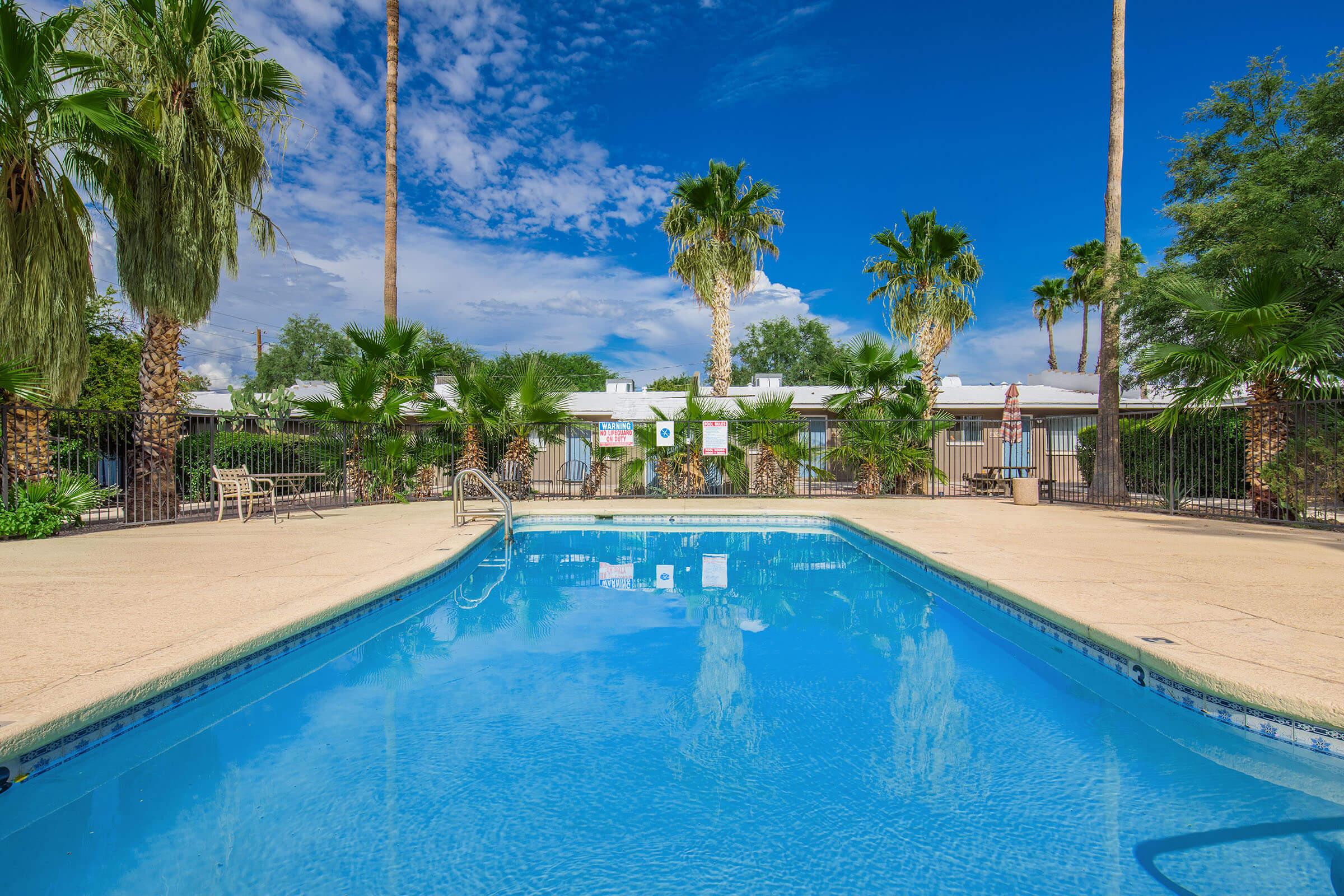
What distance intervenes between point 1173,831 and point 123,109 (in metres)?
13.9

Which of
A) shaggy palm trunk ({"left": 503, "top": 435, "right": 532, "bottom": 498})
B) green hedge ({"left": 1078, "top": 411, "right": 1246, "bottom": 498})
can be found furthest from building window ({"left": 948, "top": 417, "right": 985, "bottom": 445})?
shaggy palm trunk ({"left": 503, "top": 435, "right": 532, "bottom": 498})

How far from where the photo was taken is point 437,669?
4.82 metres

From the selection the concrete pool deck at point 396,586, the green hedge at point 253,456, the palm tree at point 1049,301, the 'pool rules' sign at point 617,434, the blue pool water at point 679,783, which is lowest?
the blue pool water at point 679,783

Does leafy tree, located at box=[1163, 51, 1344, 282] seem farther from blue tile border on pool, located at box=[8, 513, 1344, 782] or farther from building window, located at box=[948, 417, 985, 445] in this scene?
blue tile border on pool, located at box=[8, 513, 1344, 782]

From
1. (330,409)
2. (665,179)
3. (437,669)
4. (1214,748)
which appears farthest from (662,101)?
(1214,748)

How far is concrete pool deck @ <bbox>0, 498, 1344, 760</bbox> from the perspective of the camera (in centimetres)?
321

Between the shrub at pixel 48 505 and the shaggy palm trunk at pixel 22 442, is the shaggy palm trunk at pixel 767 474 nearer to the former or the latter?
the shrub at pixel 48 505

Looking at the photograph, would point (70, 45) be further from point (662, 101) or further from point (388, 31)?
point (662, 101)

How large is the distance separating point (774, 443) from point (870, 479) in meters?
2.54

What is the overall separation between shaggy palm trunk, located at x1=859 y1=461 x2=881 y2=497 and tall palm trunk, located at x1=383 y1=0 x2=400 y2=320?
1146 cm

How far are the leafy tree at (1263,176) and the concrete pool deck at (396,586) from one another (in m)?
4.38

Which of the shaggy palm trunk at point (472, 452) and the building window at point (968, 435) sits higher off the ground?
the building window at point (968, 435)

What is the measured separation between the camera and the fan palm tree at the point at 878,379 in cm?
1519

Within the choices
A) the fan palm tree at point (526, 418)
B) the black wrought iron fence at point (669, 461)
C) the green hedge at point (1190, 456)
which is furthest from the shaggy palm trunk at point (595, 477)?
the green hedge at point (1190, 456)
